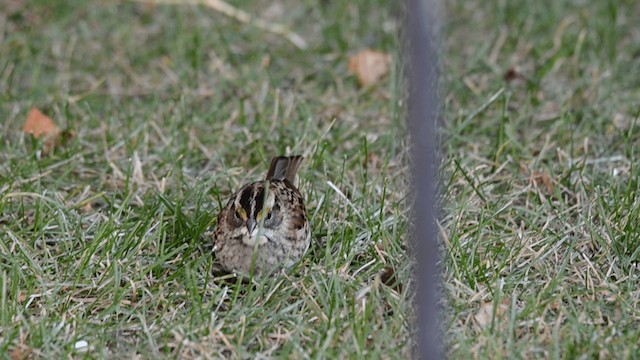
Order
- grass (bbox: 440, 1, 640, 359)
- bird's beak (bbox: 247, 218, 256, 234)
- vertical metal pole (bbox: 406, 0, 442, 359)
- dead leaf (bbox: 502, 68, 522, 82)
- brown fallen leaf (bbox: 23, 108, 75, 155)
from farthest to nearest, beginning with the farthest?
1. dead leaf (bbox: 502, 68, 522, 82)
2. brown fallen leaf (bbox: 23, 108, 75, 155)
3. bird's beak (bbox: 247, 218, 256, 234)
4. grass (bbox: 440, 1, 640, 359)
5. vertical metal pole (bbox: 406, 0, 442, 359)

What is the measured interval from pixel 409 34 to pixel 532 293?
1769 mm

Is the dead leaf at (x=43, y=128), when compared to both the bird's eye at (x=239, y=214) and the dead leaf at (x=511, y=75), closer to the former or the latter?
the bird's eye at (x=239, y=214)

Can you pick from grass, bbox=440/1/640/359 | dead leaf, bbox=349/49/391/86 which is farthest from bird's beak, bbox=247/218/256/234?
dead leaf, bbox=349/49/391/86

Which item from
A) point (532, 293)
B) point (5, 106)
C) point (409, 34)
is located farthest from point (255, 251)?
point (5, 106)

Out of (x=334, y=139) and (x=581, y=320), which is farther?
(x=334, y=139)

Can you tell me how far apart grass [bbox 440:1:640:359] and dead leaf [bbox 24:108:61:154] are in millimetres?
1831

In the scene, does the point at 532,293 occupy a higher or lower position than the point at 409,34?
lower

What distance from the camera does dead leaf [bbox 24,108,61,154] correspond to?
5082mm

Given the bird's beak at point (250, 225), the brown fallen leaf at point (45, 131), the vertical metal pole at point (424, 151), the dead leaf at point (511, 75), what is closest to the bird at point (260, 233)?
the bird's beak at point (250, 225)

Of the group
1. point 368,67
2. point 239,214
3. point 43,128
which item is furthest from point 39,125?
point 368,67

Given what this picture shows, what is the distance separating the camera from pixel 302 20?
657 centimetres

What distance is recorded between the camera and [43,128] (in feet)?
17.0

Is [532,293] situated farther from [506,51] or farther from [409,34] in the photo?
[506,51]

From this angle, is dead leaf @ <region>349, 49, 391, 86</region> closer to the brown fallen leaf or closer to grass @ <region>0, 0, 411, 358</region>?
grass @ <region>0, 0, 411, 358</region>
